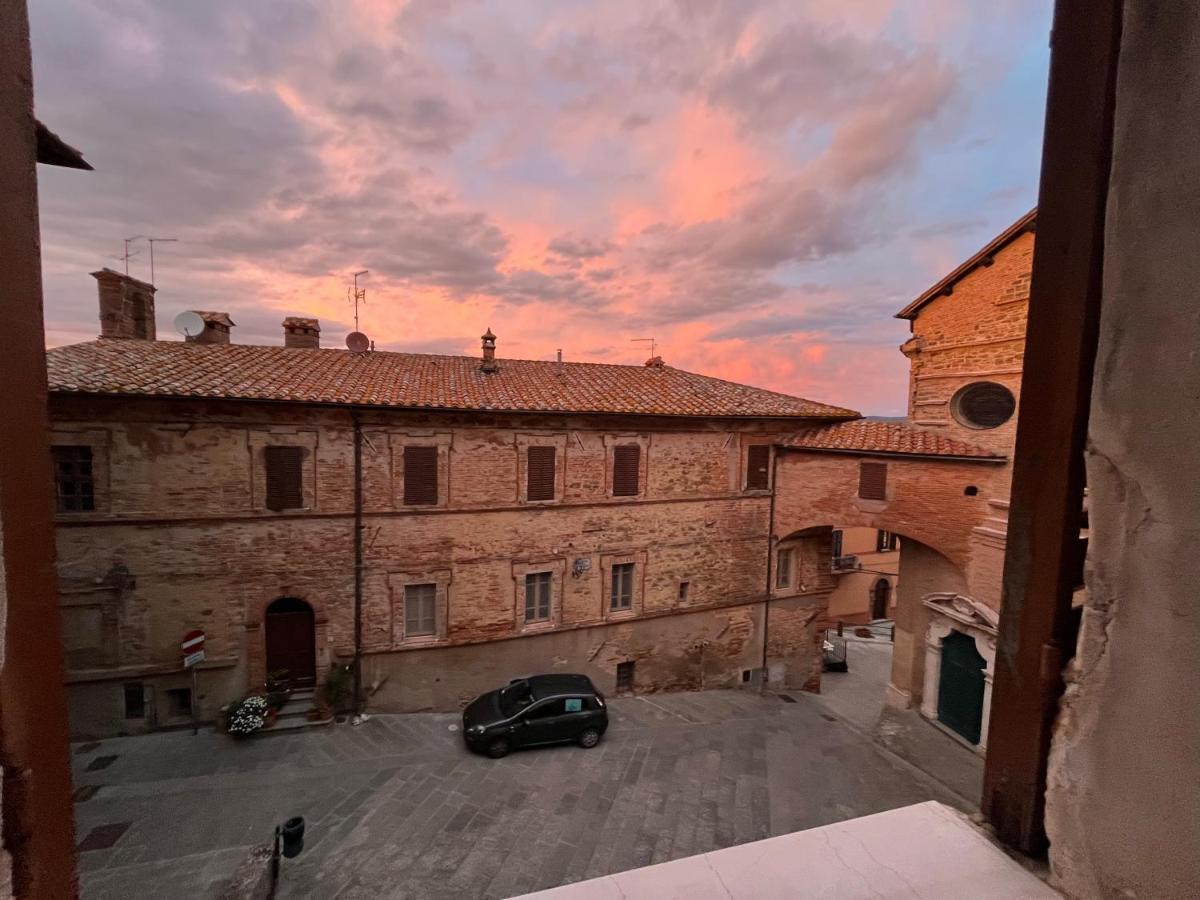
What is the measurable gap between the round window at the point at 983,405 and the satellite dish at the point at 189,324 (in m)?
20.8

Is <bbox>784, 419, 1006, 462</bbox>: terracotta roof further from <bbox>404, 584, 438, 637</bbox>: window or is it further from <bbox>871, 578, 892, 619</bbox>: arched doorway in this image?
<bbox>871, 578, 892, 619</bbox>: arched doorway

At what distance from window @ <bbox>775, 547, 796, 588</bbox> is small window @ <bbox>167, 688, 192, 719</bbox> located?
16.4m

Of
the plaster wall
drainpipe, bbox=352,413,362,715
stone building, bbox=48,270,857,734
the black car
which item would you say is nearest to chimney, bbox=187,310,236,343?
stone building, bbox=48,270,857,734

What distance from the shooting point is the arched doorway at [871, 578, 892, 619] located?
87.1 ft

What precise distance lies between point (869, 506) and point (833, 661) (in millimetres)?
8893

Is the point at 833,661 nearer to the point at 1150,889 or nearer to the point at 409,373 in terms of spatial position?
the point at 409,373

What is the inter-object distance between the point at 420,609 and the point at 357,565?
1983 millimetres

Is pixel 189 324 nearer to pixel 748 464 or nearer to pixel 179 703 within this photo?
pixel 179 703

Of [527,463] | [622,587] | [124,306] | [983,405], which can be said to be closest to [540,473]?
[527,463]

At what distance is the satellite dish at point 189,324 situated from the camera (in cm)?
1455

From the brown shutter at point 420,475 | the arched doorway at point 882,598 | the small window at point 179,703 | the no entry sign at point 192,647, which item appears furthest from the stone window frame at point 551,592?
the arched doorway at point 882,598

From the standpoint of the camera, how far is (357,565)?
1273 centimetres

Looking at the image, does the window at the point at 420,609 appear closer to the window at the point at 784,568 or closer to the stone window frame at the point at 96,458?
the stone window frame at the point at 96,458

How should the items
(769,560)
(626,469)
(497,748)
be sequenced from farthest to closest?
(769,560) < (626,469) < (497,748)
